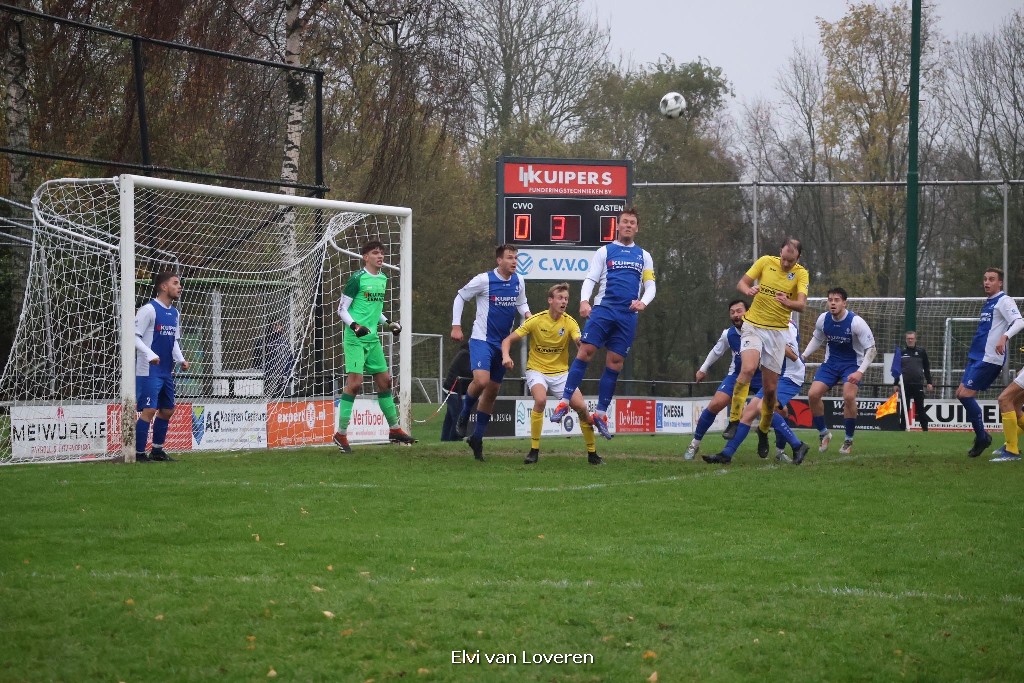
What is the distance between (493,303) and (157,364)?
364 centimetres

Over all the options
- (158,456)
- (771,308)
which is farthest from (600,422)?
(158,456)

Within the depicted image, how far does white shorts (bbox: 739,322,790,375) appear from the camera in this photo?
12.0 m

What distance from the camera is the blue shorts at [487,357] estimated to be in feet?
40.4

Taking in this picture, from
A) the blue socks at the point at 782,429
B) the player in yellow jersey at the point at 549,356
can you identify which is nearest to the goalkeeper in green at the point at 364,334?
the player in yellow jersey at the point at 549,356

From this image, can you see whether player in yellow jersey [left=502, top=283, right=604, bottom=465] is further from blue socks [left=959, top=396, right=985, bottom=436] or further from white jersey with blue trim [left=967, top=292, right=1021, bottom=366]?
white jersey with blue trim [left=967, top=292, right=1021, bottom=366]

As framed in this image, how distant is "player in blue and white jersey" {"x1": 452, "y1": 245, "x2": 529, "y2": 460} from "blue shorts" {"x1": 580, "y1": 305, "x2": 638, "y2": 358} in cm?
84

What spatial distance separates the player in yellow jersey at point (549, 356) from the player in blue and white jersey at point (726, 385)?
4.24 ft

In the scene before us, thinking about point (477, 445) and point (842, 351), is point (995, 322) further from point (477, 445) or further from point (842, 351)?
point (477, 445)

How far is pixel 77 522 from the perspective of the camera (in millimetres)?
7332

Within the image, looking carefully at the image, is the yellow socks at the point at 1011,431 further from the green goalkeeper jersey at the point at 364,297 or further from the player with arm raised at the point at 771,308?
the green goalkeeper jersey at the point at 364,297

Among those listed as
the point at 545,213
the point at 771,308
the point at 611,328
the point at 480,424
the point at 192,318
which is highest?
the point at 545,213

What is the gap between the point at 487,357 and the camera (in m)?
12.4

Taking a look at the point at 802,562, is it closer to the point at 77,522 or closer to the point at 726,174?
the point at 77,522

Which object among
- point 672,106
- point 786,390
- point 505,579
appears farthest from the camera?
point 672,106
